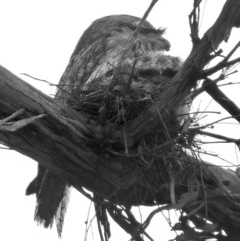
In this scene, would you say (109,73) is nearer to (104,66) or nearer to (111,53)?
(104,66)

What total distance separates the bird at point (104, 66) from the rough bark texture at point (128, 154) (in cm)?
23

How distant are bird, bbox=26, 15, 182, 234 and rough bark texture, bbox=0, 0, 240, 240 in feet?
0.77

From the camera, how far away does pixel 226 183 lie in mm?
3004

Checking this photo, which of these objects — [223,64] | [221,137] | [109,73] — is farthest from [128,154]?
[109,73]

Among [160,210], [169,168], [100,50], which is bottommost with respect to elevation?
[160,210]

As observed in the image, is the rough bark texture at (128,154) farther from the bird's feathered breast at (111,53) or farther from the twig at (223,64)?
the bird's feathered breast at (111,53)

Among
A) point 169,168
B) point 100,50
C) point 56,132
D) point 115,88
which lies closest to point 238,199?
point 169,168

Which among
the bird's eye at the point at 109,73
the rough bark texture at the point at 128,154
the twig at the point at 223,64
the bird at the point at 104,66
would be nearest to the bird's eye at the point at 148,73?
the bird at the point at 104,66

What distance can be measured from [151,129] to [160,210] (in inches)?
15.3

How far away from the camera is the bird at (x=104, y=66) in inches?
119

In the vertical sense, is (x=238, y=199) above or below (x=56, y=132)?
below

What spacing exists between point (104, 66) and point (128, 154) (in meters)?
1.12

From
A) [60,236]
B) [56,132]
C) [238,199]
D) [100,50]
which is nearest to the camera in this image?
[56,132]

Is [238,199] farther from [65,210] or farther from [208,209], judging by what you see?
[65,210]
